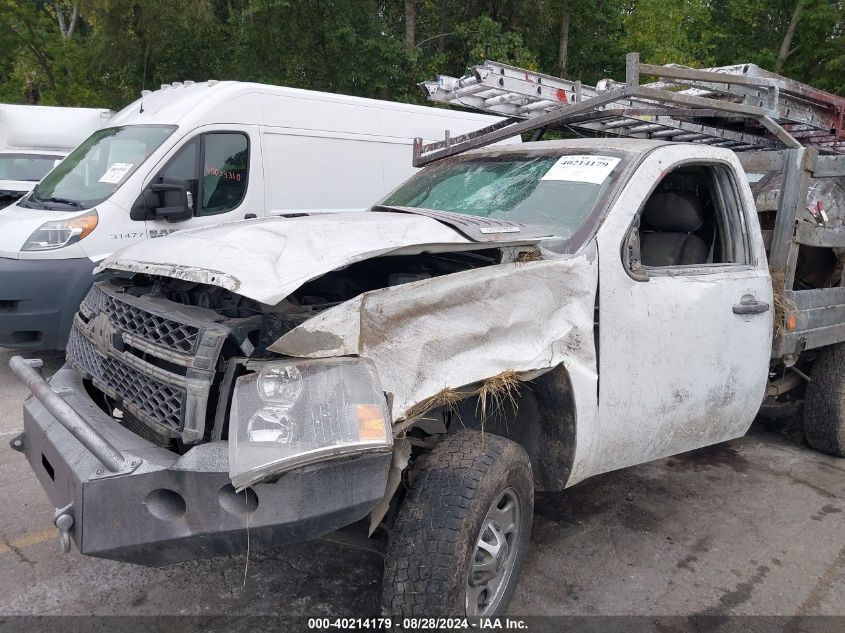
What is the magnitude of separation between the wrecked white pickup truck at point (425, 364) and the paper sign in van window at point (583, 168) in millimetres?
17

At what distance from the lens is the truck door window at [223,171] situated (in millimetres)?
6590

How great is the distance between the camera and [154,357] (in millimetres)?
2613

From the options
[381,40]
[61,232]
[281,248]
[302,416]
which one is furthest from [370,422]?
[381,40]

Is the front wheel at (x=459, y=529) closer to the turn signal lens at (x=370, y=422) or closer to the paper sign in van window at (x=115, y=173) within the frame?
the turn signal lens at (x=370, y=422)

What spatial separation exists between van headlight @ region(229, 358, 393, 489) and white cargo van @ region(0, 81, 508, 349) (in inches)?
140

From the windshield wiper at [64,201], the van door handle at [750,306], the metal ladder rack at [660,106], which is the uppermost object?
the metal ladder rack at [660,106]

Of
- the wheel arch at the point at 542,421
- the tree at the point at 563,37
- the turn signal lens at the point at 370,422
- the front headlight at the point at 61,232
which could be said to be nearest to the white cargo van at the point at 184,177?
the front headlight at the point at 61,232

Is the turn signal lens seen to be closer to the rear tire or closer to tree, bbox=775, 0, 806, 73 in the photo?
the rear tire

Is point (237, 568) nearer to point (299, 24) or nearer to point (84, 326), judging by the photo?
point (84, 326)

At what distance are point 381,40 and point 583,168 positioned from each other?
12007 millimetres

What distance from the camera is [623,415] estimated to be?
122 inches

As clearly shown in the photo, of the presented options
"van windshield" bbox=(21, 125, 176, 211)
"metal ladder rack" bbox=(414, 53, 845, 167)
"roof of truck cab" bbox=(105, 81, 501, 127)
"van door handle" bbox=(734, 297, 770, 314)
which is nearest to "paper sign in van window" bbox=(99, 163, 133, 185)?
"van windshield" bbox=(21, 125, 176, 211)

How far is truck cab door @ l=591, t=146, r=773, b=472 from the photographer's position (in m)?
3.07

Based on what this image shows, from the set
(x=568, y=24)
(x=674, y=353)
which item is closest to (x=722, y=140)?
(x=674, y=353)
